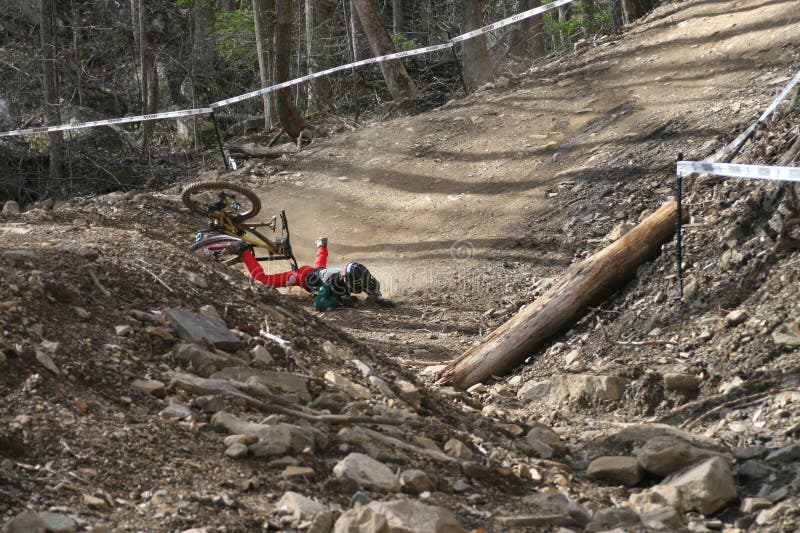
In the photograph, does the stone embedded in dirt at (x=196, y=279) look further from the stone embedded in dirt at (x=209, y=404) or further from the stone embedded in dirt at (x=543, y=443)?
the stone embedded in dirt at (x=543, y=443)

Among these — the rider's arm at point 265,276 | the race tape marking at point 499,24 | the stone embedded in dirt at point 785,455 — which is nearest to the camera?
the stone embedded in dirt at point 785,455

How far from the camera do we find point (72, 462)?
10.2 ft

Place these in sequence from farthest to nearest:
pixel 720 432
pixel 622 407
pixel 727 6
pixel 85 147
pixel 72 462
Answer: pixel 85 147, pixel 727 6, pixel 622 407, pixel 720 432, pixel 72 462

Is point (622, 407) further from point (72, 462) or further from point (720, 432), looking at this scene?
point (72, 462)

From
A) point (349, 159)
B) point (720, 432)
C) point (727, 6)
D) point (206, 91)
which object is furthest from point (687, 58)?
point (206, 91)

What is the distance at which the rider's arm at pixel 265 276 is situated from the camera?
779cm

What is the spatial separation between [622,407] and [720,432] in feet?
2.83

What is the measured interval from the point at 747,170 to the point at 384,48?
10.9 metres

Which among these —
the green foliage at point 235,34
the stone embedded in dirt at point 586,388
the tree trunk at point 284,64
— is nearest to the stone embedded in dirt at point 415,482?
the stone embedded in dirt at point 586,388

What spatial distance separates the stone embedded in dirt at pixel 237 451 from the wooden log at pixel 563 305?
2.84 metres

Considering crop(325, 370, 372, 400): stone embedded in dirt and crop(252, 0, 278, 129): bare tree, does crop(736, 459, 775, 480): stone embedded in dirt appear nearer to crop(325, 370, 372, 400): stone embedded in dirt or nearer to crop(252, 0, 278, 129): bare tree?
crop(325, 370, 372, 400): stone embedded in dirt

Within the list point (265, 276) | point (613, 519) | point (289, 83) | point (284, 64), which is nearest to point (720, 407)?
point (613, 519)

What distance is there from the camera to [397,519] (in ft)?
9.43

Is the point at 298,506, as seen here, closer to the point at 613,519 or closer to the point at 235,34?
the point at 613,519
